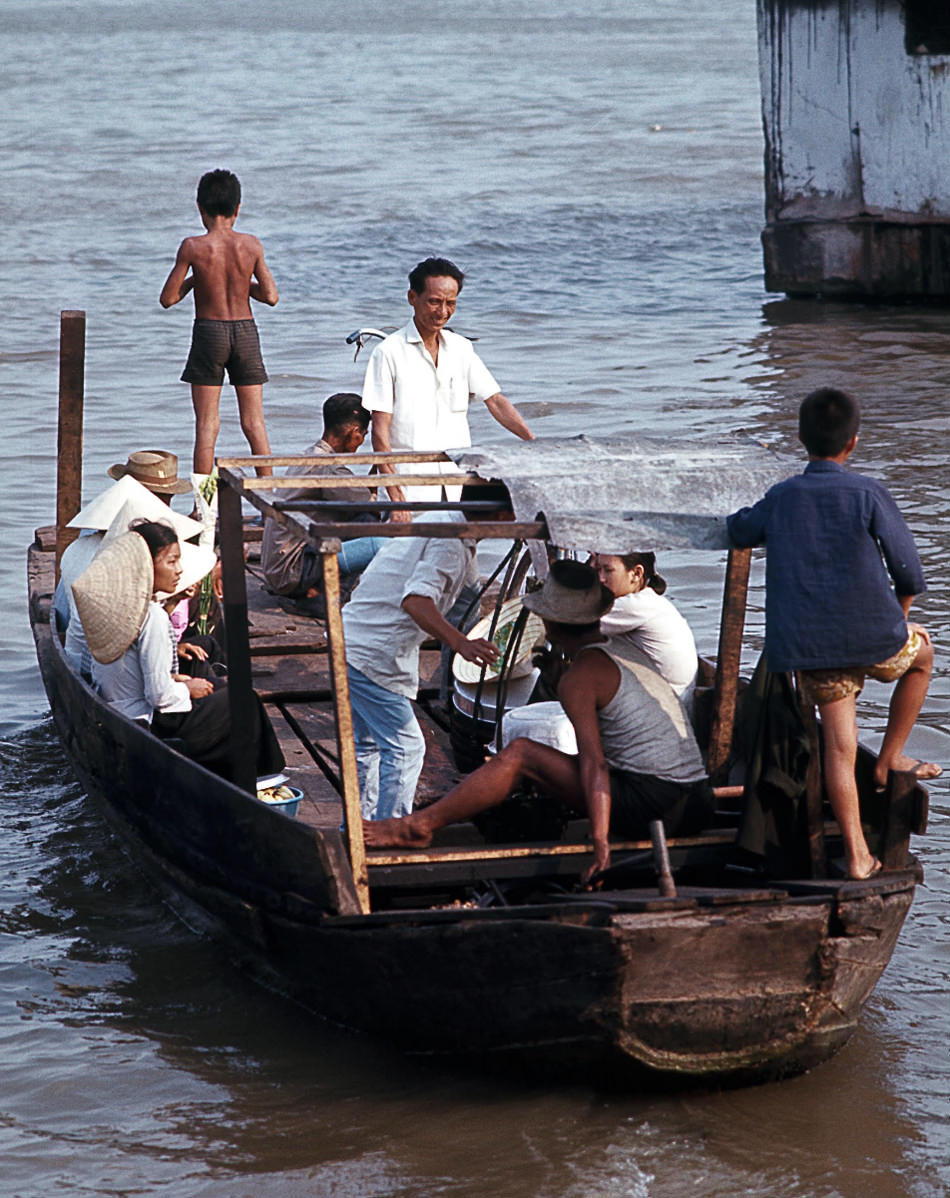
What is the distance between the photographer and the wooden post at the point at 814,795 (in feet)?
16.4

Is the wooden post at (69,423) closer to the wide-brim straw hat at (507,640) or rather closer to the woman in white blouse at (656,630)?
the wide-brim straw hat at (507,640)

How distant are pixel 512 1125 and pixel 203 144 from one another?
87.7 feet

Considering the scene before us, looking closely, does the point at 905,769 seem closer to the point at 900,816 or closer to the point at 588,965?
the point at 900,816

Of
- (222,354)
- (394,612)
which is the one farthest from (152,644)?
(222,354)

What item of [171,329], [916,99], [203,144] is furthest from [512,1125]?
[203,144]

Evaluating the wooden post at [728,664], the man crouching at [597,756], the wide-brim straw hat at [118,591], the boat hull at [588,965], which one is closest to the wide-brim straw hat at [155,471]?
the wide-brim straw hat at [118,591]

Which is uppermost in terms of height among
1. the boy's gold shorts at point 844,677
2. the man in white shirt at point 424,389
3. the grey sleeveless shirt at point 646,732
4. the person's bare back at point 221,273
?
the person's bare back at point 221,273

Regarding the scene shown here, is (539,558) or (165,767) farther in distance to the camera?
(165,767)

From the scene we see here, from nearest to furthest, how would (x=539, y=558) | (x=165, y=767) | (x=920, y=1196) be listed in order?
(x=920, y=1196) → (x=539, y=558) → (x=165, y=767)

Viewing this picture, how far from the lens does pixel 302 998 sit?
545cm

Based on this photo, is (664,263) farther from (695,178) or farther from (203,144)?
(203,144)

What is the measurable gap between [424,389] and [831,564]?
2961 millimetres

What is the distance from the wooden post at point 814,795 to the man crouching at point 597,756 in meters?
0.36

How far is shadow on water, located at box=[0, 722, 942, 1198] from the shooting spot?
4723 mm
